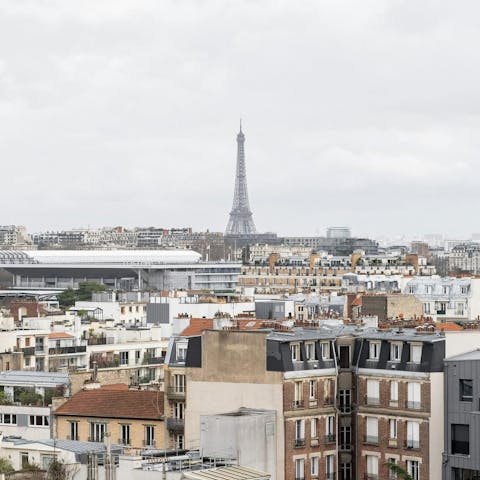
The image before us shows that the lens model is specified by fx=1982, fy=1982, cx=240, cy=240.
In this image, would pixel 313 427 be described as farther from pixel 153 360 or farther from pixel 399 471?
pixel 153 360

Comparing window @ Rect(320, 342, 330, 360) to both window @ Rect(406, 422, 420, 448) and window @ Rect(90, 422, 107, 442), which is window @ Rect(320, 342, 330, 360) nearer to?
window @ Rect(406, 422, 420, 448)

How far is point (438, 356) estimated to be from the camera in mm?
46562

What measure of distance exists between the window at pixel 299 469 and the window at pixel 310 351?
2618mm

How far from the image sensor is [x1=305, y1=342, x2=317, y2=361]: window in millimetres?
46969

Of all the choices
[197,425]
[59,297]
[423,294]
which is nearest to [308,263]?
[59,297]

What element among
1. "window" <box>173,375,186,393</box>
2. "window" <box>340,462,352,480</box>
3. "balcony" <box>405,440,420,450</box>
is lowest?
"window" <box>340,462,352,480</box>

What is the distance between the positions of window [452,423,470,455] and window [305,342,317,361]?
3.80 metres

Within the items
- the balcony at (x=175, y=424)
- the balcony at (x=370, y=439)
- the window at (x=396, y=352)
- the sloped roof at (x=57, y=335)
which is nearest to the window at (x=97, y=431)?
the balcony at (x=175, y=424)

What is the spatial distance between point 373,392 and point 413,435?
5.26 feet

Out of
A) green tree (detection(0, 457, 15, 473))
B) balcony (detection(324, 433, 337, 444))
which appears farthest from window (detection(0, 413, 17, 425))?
balcony (detection(324, 433, 337, 444))

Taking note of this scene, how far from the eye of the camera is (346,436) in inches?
1882

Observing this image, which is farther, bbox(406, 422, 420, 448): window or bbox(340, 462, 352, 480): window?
bbox(340, 462, 352, 480): window

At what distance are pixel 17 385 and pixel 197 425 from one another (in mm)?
15692

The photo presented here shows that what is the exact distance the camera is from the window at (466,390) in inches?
1790
